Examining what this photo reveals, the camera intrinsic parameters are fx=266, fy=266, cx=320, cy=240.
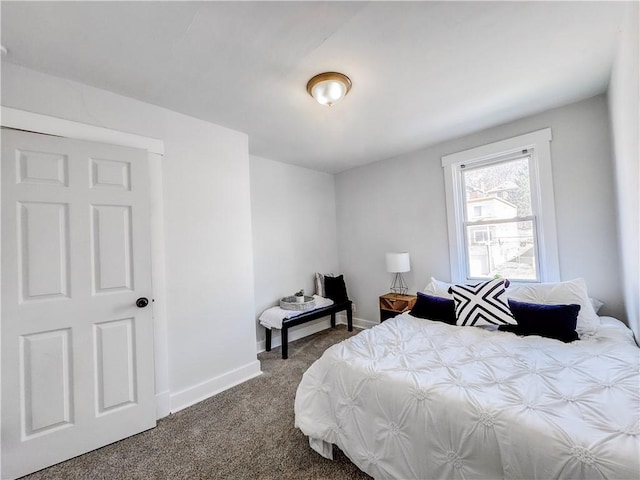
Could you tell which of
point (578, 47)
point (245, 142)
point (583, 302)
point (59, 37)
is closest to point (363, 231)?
point (245, 142)

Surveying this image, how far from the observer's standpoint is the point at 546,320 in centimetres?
196

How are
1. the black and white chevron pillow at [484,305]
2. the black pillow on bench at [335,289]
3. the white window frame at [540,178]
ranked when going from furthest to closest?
the black pillow on bench at [335,289]
the white window frame at [540,178]
the black and white chevron pillow at [484,305]

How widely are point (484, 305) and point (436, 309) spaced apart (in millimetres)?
393

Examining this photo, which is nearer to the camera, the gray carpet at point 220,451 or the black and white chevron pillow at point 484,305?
the gray carpet at point 220,451

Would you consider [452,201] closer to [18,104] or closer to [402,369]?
[402,369]

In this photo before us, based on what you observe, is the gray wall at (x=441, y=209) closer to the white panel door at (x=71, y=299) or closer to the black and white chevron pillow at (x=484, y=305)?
the black and white chevron pillow at (x=484, y=305)

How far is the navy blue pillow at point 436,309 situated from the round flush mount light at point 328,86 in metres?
1.98

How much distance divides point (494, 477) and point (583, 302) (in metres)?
1.76

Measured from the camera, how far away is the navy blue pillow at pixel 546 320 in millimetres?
Result: 1883

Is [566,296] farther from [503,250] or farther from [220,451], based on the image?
[220,451]

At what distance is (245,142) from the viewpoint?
276 cm

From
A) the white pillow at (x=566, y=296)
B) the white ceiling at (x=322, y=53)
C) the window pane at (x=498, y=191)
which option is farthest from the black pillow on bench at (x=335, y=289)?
the white ceiling at (x=322, y=53)

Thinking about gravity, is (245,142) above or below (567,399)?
above

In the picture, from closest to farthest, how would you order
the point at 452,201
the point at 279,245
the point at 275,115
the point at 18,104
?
1. the point at 18,104
2. the point at 275,115
3. the point at 452,201
4. the point at 279,245
